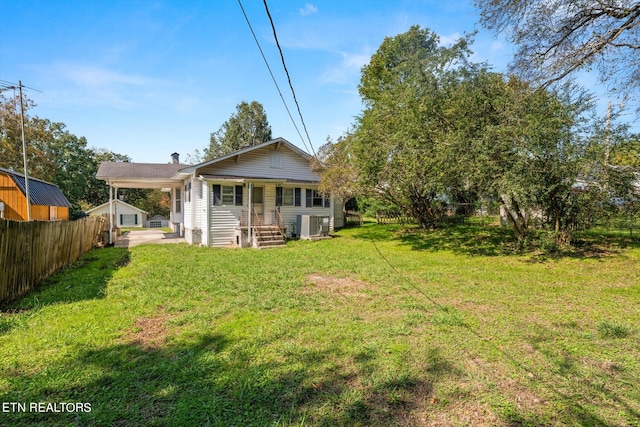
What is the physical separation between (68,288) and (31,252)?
91 cm

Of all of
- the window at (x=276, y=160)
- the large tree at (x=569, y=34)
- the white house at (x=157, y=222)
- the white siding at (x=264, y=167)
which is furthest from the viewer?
the white house at (x=157, y=222)

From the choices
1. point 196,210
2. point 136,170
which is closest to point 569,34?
point 196,210

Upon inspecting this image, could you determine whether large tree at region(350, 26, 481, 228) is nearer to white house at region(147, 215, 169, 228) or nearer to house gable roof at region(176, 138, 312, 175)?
house gable roof at region(176, 138, 312, 175)

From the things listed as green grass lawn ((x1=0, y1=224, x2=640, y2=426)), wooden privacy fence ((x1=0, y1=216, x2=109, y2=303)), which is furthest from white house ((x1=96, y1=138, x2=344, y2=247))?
green grass lawn ((x1=0, y1=224, x2=640, y2=426))

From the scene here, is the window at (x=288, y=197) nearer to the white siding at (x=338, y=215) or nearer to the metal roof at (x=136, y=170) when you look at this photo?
the white siding at (x=338, y=215)

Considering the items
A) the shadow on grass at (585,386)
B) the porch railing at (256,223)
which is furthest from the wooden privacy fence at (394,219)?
the shadow on grass at (585,386)

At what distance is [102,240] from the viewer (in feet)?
41.9

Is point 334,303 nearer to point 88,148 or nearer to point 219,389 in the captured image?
point 219,389

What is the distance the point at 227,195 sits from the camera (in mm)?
13031

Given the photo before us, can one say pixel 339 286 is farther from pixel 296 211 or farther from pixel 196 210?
pixel 196 210

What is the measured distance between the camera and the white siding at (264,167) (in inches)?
533

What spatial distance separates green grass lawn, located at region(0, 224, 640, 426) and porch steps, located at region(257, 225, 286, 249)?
5.06 meters

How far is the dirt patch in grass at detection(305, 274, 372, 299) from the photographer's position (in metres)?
5.71

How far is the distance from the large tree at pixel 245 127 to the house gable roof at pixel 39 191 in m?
17.4
